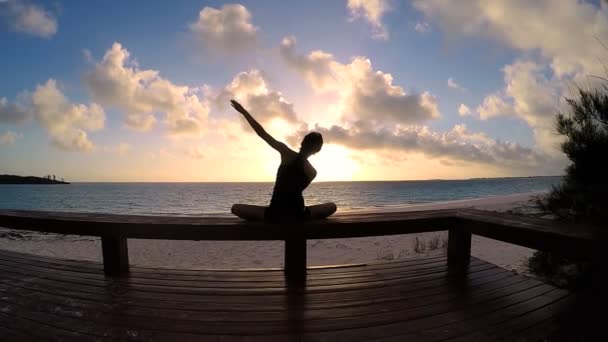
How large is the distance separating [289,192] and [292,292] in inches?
40.6

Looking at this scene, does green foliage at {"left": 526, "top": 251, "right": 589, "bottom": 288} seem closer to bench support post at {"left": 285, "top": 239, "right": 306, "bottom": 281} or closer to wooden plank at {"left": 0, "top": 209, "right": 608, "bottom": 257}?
wooden plank at {"left": 0, "top": 209, "right": 608, "bottom": 257}

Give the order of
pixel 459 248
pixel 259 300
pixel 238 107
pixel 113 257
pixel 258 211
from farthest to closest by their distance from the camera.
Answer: pixel 459 248, pixel 113 257, pixel 258 211, pixel 238 107, pixel 259 300

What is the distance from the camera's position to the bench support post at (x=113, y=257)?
349cm

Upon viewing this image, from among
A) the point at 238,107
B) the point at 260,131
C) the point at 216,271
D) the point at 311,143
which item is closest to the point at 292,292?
the point at 216,271

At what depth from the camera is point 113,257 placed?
11.5ft

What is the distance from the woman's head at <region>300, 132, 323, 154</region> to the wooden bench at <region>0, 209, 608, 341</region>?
2.65ft

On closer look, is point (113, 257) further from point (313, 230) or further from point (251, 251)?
point (251, 251)

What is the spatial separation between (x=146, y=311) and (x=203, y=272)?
0.99 metres

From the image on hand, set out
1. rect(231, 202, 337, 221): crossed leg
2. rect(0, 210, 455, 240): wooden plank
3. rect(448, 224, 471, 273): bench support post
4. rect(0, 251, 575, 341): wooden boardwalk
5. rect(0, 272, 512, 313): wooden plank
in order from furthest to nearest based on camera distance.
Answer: rect(448, 224, 471, 273): bench support post < rect(231, 202, 337, 221): crossed leg < rect(0, 210, 455, 240): wooden plank < rect(0, 272, 512, 313): wooden plank < rect(0, 251, 575, 341): wooden boardwalk

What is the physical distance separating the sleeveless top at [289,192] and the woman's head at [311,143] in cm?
11

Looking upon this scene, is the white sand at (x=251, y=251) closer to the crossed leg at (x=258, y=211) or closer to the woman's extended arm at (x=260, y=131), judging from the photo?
the crossed leg at (x=258, y=211)

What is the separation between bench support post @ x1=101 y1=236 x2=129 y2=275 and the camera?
3486mm

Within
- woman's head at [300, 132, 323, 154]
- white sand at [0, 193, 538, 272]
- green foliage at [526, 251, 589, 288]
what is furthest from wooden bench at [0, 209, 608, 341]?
white sand at [0, 193, 538, 272]

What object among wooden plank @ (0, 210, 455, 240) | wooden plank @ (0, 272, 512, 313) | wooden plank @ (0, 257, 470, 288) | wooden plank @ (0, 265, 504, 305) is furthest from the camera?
wooden plank @ (0, 257, 470, 288)
